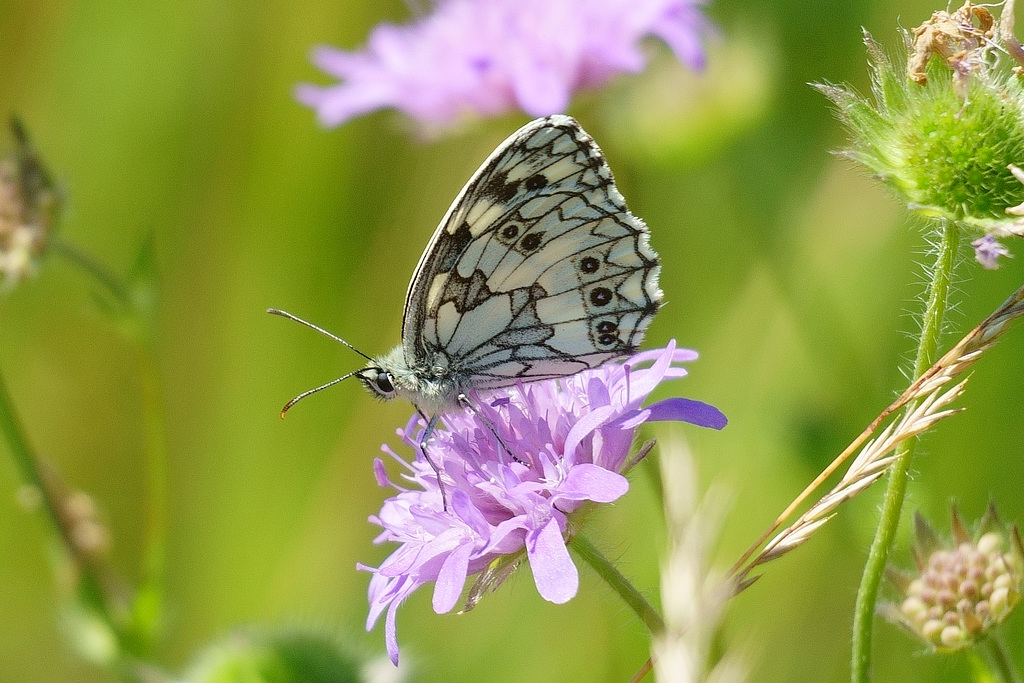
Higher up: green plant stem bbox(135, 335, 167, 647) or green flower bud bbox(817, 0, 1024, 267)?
green plant stem bbox(135, 335, 167, 647)

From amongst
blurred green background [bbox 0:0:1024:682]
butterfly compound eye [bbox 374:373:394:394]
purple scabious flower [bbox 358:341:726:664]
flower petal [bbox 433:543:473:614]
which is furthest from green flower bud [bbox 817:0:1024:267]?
blurred green background [bbox 0:0:1024:682]

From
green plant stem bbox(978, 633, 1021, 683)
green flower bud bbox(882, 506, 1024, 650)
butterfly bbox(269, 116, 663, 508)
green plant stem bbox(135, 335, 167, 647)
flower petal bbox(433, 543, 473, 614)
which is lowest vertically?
green plant stem bbox(978, 633, 1021, 683)

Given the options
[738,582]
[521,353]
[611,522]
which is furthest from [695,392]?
[738,582]

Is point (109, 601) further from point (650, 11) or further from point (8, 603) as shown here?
point (650, 11)

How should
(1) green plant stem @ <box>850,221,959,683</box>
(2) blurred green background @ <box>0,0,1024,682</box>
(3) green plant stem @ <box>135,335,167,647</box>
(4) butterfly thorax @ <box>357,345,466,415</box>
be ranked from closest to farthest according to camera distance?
(1) green plant stem @ <box>850,221,959,683</box> < (4) butterfly thorax @ <box>357,345,466,415</box> < (3) green plant stem @ <box>135,335,167,647</box> < (2) blurred green background @ <box>0,0,1024,682</box>

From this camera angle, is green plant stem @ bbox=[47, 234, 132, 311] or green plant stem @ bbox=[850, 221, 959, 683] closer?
green plant stem @ bbox=[850, 221, 959, 683]

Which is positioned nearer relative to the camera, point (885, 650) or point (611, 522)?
point (885, 650)

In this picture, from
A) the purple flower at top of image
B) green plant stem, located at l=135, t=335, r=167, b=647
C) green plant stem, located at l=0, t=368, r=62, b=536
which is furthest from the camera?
the purple flower at top of image

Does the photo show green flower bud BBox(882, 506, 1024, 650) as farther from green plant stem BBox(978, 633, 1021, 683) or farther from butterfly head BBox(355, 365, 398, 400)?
butterfly head BBox(355, 365, 398, 400)
